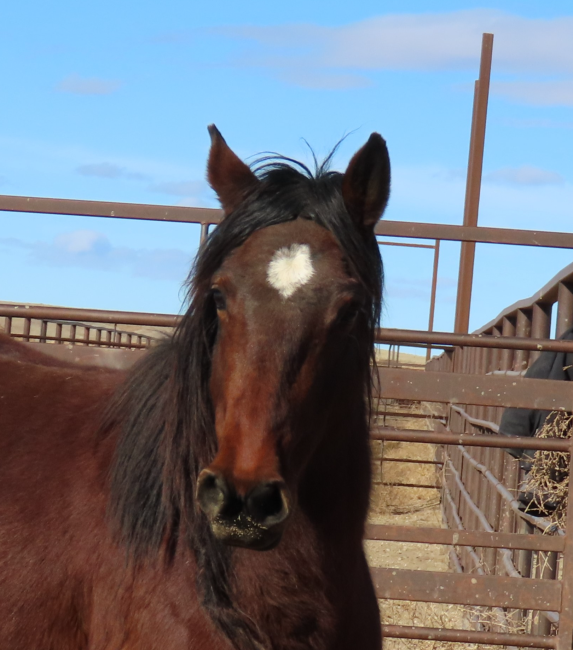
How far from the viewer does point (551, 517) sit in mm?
4133

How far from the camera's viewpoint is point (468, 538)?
389cm

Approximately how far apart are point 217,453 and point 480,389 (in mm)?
2184

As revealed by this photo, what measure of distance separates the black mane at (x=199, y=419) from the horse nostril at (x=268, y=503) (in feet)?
1.37

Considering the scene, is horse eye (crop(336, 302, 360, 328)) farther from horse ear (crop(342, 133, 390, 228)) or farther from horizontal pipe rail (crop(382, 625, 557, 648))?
horizontal pipe rail (crop(382, 625, 557, 648))

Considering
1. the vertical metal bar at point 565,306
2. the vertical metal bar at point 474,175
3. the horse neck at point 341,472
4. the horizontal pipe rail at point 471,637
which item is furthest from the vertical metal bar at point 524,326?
the vertical metal bar at point 474,175

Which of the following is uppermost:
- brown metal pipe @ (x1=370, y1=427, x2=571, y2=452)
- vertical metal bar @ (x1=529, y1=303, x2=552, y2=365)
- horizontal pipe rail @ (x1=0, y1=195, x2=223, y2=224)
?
horizontal pipe rail @ (x1=0, y1=195, x2=223, y2=224)

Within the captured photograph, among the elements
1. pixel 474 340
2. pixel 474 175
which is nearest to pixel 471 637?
pixel 474 340

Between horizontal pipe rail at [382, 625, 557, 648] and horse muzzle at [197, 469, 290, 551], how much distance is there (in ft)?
7.18

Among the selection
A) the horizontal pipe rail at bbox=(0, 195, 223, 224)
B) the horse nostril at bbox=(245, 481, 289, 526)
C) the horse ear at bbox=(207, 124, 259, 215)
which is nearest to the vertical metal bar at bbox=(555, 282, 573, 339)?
the horizontal pipe rail at bbox=(0, 195, 223, 224)

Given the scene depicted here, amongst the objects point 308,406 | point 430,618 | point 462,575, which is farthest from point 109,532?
point 430,618

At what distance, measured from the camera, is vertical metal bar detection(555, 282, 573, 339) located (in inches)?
170

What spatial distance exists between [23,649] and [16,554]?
27 centimetres

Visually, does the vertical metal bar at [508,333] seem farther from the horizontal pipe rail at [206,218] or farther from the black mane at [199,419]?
the black mane at [199,419]

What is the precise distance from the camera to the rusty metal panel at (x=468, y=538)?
384 centimetres
